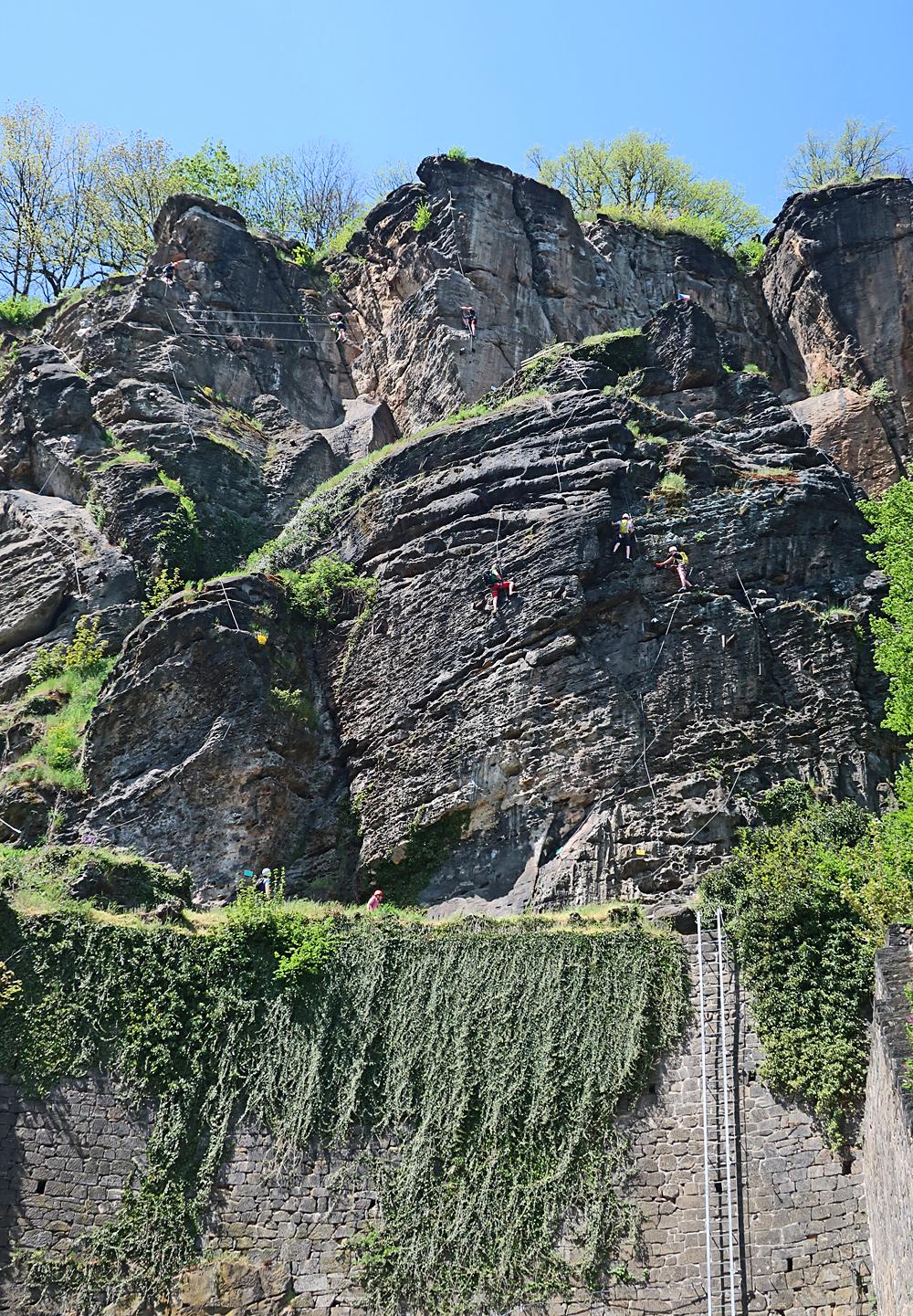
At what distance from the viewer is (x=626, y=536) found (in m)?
21.3

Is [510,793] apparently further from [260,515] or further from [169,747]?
[260,515]

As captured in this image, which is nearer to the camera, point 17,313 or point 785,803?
point 785,803

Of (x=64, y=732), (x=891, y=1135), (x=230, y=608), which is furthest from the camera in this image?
(x=230, y=608)

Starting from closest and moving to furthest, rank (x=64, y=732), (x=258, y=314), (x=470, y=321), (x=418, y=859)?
(x=418, y=859), (x=64, y=732), (x=470, y=321), (x=258, y=314)

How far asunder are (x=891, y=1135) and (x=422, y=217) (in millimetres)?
23346

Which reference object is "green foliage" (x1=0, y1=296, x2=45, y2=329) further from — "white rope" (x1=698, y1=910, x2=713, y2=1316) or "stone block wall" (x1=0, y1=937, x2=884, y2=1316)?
"white rope" (x1=698, y1=910, x2=713, y2=1316)

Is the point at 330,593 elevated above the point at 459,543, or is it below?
below

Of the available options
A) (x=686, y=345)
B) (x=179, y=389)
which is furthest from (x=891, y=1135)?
(x=179, y=389)

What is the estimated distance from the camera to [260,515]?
89.8 feet

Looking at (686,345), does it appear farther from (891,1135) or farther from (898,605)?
(891,1135)

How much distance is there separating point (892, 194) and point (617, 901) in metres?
18.6

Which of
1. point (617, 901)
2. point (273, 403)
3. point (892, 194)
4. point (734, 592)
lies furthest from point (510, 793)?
point (892, 194)

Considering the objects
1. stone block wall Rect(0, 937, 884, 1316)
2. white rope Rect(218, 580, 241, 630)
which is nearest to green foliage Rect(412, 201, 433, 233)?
white rope Rect(218, 580, 241, 630)

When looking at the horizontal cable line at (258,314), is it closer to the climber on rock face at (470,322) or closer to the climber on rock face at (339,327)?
the climber on rock face at (339,327)
